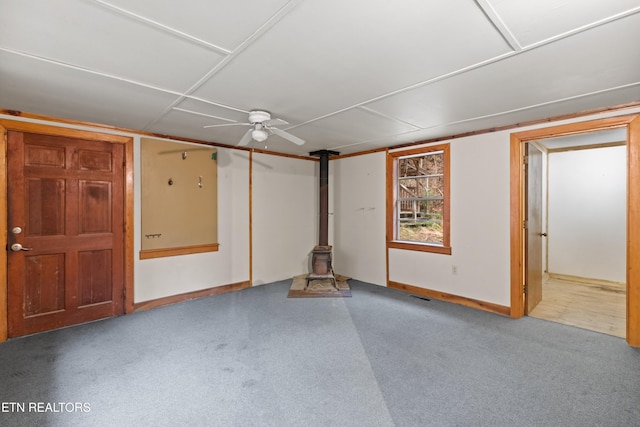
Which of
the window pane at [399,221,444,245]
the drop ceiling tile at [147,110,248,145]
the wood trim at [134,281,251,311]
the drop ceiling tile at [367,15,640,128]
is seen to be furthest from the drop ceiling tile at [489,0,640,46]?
the wood trim at [134,281,251,311]

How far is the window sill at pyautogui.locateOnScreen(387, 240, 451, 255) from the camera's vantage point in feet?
13.4

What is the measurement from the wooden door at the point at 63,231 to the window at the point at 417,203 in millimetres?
3784

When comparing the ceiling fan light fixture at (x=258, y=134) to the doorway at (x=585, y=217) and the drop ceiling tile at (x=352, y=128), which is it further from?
the doorway at (x=585, y=217)

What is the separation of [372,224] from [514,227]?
2.05m

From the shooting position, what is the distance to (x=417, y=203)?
4.76 m

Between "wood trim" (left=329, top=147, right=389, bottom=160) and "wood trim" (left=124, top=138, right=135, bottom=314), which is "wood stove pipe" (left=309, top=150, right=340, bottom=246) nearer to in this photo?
"wood trim" (left=329, top=147, right=389, bottom=160)

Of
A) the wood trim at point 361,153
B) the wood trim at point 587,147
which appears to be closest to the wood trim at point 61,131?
the wood trim at point 361,153

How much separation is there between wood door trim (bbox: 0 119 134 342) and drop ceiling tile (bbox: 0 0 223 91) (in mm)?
1686

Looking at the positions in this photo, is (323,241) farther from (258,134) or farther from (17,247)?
(17,247)

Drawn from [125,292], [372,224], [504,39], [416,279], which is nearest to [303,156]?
[372,224]

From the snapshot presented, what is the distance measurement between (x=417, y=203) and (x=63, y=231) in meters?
4.69

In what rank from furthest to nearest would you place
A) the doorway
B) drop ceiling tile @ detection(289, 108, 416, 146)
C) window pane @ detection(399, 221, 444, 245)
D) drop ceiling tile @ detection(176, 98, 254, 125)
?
window pane @ detection(399, 221, 444, 245) < the doorway < drop ceiling tile @ detection(289, 108, 416, 146) < drop ceiling tile @ detection(176, 98, 254, 125)

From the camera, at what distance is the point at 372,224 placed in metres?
4.95

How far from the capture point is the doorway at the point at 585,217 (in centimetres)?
466
